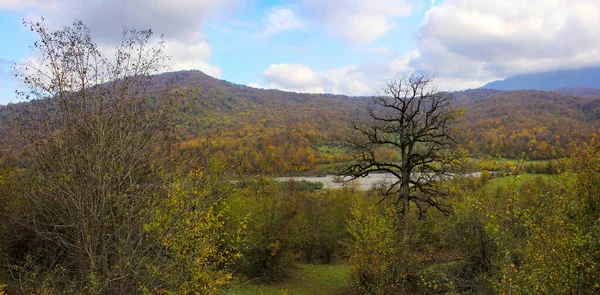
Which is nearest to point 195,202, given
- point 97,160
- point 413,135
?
point 97,160

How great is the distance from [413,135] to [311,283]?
37.6ft

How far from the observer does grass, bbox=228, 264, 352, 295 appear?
19.4 metres

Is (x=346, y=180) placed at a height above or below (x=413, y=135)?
below

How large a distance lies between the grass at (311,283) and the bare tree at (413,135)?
259 inches

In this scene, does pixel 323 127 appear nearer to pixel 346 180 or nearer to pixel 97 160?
pixel 346 180

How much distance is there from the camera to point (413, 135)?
17469mm

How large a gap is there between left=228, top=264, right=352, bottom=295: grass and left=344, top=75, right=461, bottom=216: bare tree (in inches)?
259

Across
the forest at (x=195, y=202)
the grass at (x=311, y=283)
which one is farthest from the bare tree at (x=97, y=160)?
the grass at (x=311, y=283)

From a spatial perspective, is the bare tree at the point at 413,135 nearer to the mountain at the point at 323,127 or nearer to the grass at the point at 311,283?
the mountain at the point at 323,127

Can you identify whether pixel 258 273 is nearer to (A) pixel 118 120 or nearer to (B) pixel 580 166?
(A) pixel 118 120

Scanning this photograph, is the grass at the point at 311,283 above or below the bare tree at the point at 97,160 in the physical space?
below

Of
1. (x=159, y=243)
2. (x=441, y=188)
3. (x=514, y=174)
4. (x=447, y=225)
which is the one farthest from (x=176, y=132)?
(x=441, y=188)

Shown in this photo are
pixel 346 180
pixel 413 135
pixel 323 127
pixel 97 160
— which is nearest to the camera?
pixel 97 160

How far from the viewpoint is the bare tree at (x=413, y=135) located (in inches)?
675
